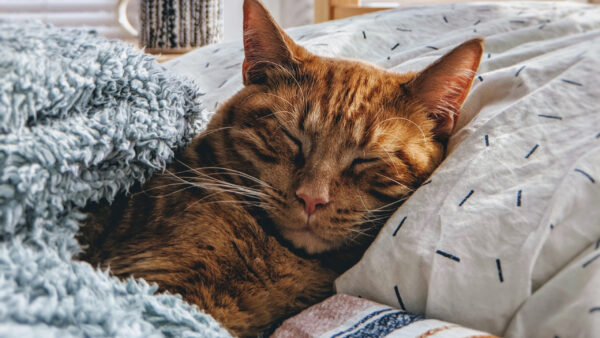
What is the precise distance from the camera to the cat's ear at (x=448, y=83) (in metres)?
0.93

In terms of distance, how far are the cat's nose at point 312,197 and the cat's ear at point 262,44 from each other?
311 mm

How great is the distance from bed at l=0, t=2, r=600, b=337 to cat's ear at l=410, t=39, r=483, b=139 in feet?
0.18

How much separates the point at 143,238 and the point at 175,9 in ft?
6.91

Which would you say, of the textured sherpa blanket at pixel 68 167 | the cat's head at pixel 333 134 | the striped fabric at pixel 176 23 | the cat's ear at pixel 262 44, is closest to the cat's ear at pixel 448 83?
the cat's head at pixel 333 134

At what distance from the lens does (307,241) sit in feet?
3.02

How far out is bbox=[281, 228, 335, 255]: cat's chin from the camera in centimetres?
91

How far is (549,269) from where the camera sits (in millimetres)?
668

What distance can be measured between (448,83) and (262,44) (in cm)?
40

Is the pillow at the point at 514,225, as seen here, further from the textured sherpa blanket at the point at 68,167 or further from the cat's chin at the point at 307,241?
the textured sherpa blanket at the point at 68,167

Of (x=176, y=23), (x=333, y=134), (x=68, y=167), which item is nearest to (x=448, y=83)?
(x=333, y=134)

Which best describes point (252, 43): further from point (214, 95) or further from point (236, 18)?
point (236, 18)

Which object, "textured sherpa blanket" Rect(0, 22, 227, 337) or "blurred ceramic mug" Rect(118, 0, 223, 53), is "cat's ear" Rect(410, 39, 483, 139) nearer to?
"textured sherpa blanket" Rect(0, 22, 227, 337)

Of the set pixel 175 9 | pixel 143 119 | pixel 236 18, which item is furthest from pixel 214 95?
pixel 236 18

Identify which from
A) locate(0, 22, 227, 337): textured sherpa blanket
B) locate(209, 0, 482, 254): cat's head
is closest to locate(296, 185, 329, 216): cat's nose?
locate(209, 0, 482, 254): cat's head
